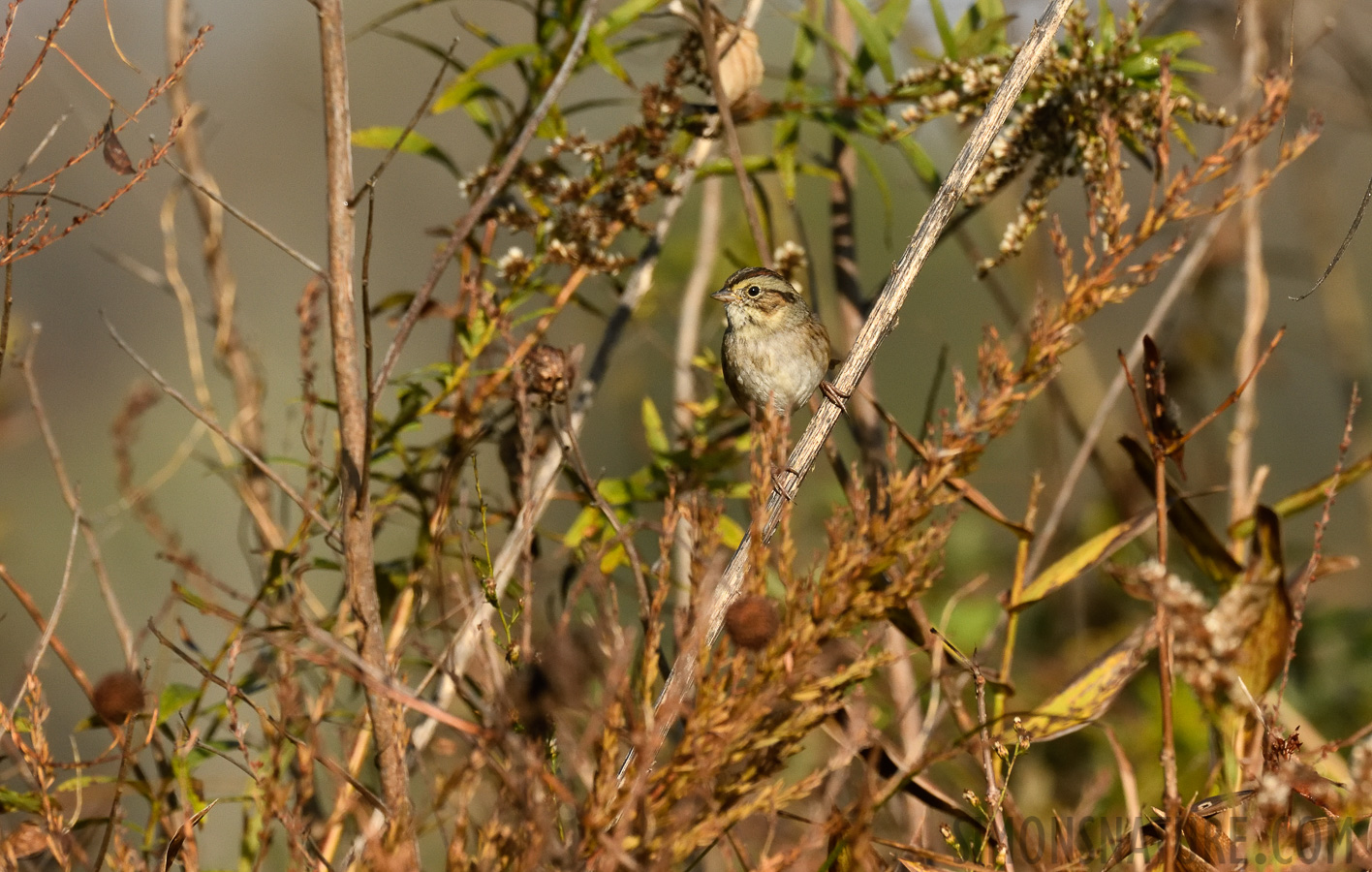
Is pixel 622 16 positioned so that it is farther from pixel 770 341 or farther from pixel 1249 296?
pixel 1249 296

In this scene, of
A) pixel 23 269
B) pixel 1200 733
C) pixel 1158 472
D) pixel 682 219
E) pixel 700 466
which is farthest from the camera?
pixel 23 269

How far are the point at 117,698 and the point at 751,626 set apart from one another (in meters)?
0.91

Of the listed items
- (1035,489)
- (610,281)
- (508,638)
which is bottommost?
(508,638)

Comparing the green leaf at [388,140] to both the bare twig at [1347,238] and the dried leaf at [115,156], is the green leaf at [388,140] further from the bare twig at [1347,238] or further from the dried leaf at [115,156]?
the bare twig at [1347,238]

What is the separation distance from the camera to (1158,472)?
1258 mm

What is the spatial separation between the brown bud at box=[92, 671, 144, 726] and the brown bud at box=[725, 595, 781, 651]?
2.71 feet

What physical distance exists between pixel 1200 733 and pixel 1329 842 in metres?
1.14

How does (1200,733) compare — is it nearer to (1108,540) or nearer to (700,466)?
(1108,540)

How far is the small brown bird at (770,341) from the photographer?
88.4 inches

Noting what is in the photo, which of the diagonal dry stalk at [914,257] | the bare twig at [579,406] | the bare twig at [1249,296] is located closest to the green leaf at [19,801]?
the bare twig at [579,406]

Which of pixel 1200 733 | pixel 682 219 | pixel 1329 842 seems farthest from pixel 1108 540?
pixel 682 219

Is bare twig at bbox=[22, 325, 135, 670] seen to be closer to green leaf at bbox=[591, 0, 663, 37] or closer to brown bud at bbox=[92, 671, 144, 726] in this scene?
brown bud at bbox=[92, 671, 144, 726]

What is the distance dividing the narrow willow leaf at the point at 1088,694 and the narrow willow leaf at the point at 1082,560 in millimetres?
110

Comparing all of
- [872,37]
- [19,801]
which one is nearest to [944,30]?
[872,37]
